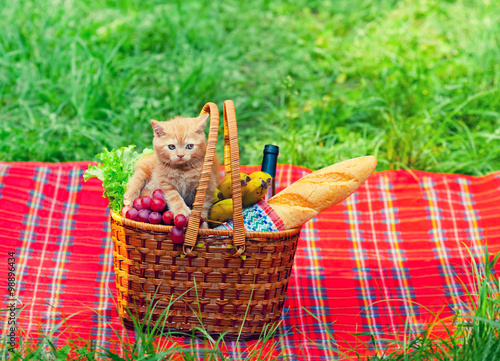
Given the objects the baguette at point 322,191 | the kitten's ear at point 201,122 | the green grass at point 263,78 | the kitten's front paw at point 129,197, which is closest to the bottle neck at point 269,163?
the baguette at point 322,191

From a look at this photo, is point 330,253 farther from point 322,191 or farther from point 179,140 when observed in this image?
point 179,140

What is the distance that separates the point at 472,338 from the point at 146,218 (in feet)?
4.43

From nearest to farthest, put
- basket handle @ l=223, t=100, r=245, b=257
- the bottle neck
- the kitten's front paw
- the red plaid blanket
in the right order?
1. basket handle @ l=223, t=100, r=245, b=257
2. the kitten's front paw
3. the red plaid blanket
4. the bottle neck

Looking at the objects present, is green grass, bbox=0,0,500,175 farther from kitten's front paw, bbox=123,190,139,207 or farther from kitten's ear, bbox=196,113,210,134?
kitten's front paw, bbox=123,190,139,207

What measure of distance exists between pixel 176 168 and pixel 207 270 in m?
0.49

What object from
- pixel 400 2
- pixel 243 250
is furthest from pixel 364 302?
pixel 400 2

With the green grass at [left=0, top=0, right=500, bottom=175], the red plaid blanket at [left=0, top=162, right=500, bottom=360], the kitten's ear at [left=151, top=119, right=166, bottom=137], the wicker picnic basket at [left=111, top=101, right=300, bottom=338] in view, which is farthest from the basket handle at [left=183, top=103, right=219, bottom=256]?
the green grass at [left=0, top=0, right=500, bottom=175]

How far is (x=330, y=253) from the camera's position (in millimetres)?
2842

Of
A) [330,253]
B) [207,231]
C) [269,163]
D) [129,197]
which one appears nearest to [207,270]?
[207,231]

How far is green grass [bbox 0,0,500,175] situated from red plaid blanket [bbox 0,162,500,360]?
0.39 metres

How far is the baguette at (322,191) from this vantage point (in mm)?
2074

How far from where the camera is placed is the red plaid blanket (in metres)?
2.30

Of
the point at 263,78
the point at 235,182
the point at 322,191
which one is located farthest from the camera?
the point at 263,78

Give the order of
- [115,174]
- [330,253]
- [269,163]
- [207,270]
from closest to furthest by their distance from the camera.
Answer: [207,270] < [115,174] < [269,163] < [330,253]
